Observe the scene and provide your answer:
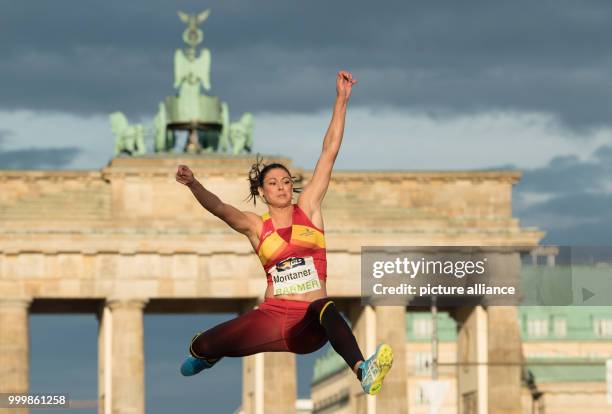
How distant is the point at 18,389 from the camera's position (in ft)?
391

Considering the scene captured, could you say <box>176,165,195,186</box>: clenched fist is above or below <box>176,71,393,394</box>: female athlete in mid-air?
above

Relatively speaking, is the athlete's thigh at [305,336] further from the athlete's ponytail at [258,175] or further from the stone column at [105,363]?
the stone column at [105,363]

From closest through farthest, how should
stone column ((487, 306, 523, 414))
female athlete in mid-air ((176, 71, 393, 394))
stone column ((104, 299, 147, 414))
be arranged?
1. female athlete in mid-air ((176, 71, 393, 394))
2. stone column ((104, 299, 147, 414))
3. stone column ((487, 306, 523, 414))

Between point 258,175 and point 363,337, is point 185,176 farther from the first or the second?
point 363,337

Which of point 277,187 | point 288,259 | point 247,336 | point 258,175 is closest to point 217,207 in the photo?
point 277,187

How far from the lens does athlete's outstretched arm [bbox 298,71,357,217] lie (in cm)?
2291

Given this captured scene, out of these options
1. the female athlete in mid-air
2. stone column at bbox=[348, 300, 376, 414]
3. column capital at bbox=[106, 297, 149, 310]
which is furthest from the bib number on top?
column capital at bbox=[106, 297, 149, 310]

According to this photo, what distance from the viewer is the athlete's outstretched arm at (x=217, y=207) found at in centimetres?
2223

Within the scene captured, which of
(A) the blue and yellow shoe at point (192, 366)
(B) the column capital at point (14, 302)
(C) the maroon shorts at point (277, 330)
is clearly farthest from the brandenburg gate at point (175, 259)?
(C) the maroon shorts at point (277, 330)

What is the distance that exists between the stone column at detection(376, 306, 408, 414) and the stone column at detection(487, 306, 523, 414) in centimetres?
506

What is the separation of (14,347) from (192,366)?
323 feet

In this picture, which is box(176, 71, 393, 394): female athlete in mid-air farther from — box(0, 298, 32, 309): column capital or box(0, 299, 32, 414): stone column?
box(0, 298, 32, 309): column capital

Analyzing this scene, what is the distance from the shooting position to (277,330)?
74.8 ft

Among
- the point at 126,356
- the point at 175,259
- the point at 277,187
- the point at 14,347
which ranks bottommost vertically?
the point at 277,187
